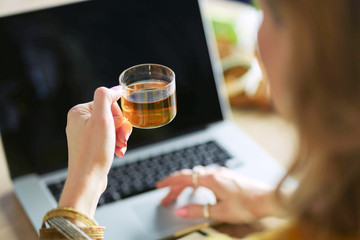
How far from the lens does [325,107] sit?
2.00 feet

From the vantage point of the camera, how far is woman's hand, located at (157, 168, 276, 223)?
103cm

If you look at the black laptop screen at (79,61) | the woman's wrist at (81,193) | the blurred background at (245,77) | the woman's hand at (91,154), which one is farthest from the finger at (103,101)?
the blurred background at (245,77)

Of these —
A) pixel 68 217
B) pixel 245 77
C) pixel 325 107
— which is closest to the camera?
pixel 325 107

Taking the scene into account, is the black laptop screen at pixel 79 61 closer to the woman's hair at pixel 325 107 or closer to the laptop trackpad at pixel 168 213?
the laptop trackpad at pixel 168 213

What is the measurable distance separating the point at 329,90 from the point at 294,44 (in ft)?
0.22

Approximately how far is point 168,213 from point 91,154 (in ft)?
0.94

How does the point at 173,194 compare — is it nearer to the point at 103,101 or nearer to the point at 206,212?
the point at 206,212

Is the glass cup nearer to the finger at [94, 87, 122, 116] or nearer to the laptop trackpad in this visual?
the finger at [94, 87, 122, 116]

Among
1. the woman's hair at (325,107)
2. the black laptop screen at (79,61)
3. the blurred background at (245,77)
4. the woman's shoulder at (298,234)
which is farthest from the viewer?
the blurred background at (245,77)

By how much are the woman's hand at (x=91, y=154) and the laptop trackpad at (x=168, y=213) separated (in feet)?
0.71

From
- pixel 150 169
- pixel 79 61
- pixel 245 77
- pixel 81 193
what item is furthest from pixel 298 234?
pixel 245 77

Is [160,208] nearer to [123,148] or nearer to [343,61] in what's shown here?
[123,148]

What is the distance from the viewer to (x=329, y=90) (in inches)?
23.5

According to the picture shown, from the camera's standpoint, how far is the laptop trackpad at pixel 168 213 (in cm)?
102
